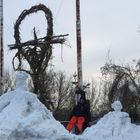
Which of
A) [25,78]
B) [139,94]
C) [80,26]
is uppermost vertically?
[80,26]

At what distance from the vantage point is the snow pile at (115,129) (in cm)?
1491

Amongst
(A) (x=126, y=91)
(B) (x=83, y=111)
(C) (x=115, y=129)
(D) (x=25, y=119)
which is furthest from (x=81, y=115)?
(A) (x=126, y=91)

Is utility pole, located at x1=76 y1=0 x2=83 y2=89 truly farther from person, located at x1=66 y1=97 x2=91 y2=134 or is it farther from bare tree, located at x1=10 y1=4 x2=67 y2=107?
person, located at x1=66 y1=97 x2=91 y2=134

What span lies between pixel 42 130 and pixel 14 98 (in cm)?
102

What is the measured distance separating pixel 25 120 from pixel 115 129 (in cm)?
517

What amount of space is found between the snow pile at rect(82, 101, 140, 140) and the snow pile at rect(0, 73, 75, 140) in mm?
3686

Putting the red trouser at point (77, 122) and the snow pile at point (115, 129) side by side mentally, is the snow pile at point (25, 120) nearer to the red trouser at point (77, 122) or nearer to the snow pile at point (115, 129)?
the snow pile at point (115, 129)

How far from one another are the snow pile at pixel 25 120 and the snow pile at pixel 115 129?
3.69m

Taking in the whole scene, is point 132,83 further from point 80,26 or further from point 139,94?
point 80,26

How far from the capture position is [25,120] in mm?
10578

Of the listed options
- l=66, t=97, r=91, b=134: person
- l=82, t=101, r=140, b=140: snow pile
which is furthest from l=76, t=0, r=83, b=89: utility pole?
l=82, t=101, r=140, b=140: snow pile

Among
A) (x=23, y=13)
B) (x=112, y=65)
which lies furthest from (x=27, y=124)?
(x=112, y=65)

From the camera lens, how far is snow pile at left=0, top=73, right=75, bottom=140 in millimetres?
10367

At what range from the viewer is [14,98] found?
11203mm
